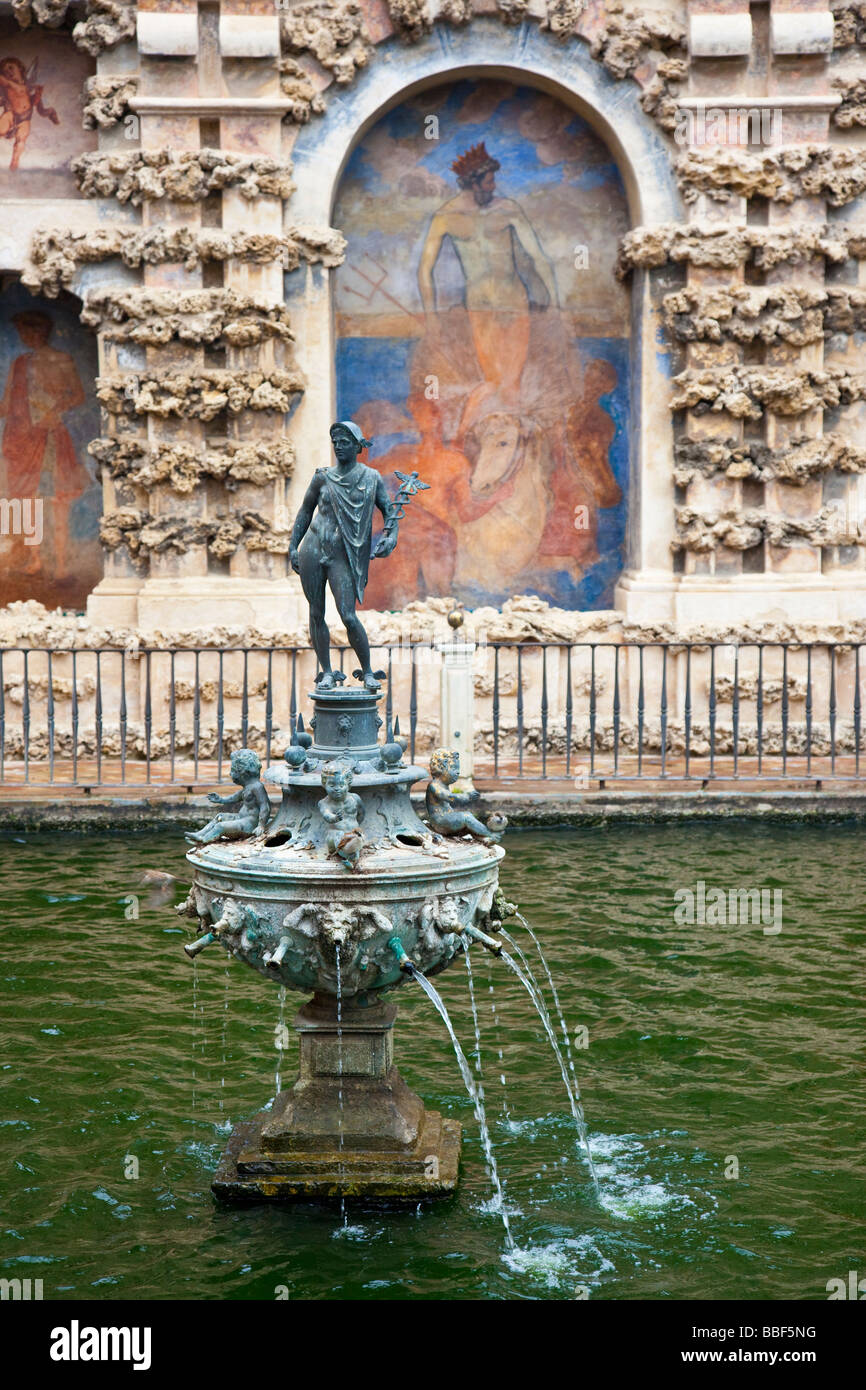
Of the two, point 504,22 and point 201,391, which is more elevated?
point 504,22

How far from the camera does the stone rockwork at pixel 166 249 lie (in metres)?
12.8

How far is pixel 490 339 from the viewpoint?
14180mm

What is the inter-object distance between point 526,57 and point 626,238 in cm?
172

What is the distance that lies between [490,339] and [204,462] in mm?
2946

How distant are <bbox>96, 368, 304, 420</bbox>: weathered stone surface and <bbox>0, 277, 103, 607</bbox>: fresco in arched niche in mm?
1417

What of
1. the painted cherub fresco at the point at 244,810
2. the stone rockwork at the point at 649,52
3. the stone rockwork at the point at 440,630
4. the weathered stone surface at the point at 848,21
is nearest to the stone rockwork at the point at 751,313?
the stone rockwork at the point at 649,52

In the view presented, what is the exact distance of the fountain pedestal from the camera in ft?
17.3

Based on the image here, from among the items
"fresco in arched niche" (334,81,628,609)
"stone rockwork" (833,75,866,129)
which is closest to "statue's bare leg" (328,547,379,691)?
"fresco in arched niche" (334,81,628,609)

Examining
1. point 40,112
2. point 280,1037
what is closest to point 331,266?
point 40,112

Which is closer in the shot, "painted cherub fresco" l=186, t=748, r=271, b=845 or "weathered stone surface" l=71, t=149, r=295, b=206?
"painted cherub fresco" l=186, t=748, r=271, b=845

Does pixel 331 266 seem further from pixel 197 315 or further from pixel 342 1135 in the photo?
pixel 342 1135

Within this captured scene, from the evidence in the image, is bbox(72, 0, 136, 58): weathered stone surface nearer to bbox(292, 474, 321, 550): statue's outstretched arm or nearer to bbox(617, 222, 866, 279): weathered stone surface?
bbox(617, 222, 866, 279): weathered stone surface

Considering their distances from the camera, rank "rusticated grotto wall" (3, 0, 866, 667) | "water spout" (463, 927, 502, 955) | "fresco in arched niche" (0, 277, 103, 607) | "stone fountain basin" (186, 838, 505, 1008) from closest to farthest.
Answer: "stone fountain basin" (186, 838, 505, 1008), "water spout" (463, 927, 502, 955), "rusticated grotto wall" (3, 0, 866, 667), "fresco in arched niche" (0, 277, 103, 607)

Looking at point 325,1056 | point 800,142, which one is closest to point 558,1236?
point 325,1056
